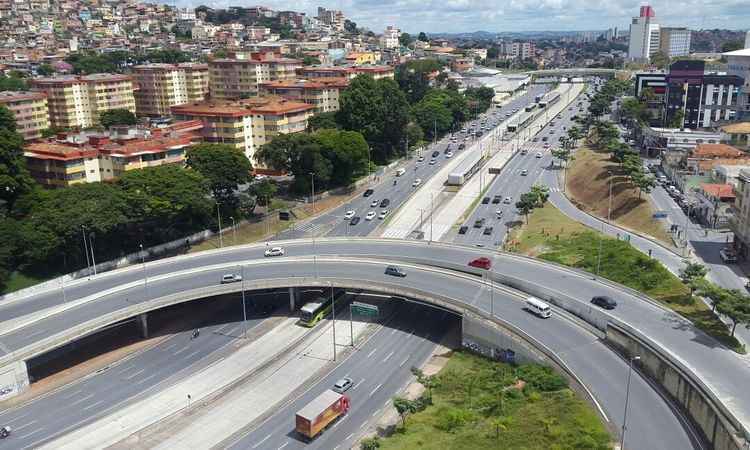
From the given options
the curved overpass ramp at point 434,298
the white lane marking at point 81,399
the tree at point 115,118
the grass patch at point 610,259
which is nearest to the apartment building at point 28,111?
the tree at point 115,118

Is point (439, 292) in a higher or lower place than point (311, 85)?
lower

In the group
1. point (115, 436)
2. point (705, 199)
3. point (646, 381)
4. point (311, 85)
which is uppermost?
point (311, 85)

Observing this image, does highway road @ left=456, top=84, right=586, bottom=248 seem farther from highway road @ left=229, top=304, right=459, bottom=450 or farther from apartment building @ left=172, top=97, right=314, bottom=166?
apartment building @ left=172, top=97, right=314, bottom=166

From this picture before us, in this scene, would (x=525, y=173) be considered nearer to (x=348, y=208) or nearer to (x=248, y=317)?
(x=348, y=208)

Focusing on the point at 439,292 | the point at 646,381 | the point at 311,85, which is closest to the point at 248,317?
the point at 439,292

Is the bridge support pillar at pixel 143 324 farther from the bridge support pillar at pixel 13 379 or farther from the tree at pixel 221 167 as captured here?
the tree at pixel 221 167

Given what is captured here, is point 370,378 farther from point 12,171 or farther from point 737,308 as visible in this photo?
point 12,171

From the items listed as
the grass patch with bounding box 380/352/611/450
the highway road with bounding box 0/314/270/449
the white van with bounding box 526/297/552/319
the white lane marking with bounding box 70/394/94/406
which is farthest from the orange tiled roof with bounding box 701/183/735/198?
the white lane marking with bounding box 70/394/94/406
